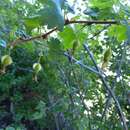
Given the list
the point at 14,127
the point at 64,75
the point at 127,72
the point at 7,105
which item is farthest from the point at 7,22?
the point at 127,72

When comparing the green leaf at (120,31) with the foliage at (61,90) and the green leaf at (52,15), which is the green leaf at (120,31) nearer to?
the green leaf at (52,15)

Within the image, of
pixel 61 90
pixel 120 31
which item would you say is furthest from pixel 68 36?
pixel 61 90

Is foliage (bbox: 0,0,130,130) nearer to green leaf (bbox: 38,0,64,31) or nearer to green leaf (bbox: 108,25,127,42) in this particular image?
green leaf (bbox: 108,25,127,42)

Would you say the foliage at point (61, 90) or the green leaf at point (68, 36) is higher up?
the foliage at point (61, 90)

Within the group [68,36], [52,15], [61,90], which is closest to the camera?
[52,15]

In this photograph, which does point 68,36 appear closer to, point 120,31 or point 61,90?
point 120,31

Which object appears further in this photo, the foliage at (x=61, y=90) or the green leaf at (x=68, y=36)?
the foliage at (x=61, y=90)

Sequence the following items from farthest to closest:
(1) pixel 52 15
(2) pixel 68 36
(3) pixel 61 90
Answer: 1. (3) pixel 61 90
2. (2) pixel 68 36
3. (1) pixel 52 15

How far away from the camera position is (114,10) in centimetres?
61

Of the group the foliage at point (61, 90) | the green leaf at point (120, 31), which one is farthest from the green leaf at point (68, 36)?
the foliage at point (61, 90)


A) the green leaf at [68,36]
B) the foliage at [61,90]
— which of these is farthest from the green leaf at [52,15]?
the foliage at [61,90]

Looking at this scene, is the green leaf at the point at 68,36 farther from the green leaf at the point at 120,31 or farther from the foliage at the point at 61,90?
the foliage at the point at 61,90

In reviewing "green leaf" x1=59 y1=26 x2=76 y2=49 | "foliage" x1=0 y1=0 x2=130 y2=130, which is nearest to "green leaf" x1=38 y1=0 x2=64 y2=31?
"green leaf" x1=59 y1=26 x2=76 y2=49

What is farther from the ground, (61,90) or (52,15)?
(61,90)
